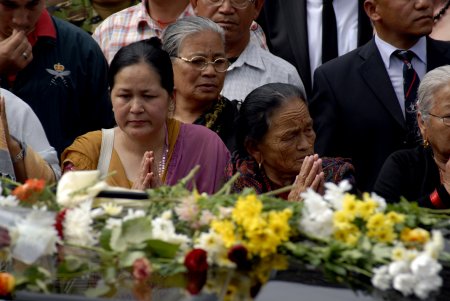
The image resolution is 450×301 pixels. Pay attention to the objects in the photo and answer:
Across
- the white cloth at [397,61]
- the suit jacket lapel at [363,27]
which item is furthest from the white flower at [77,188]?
the suit jacket lapel at [363,27]

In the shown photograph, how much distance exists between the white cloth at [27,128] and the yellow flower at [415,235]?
272cm

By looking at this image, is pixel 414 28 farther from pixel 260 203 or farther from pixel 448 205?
pixel 260 203

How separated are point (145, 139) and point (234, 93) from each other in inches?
53.2

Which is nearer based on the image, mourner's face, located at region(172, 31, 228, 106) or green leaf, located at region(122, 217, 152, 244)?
green leaf, located at region(122, 217, 152, 244)

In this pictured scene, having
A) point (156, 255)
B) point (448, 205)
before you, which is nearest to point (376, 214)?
point (156, 255)

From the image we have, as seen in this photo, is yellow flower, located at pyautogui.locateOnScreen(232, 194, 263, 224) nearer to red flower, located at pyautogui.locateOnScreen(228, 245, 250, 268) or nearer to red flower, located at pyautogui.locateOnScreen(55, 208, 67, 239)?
red flower, located at pyautogui.locateOnScreen(228, 245, 250, 268)

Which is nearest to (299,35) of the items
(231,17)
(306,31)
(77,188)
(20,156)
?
(306,31)

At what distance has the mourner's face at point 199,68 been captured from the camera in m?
7.05

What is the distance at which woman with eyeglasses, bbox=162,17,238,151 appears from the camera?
23.1 feet

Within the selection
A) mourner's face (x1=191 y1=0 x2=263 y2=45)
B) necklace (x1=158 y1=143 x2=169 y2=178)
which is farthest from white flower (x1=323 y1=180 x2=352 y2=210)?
mourner's face (x1=191 y1=0 x2=263 y2=45)

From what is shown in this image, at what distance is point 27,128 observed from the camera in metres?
6.32

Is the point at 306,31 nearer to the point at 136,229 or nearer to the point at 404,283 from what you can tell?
the point at 136,229

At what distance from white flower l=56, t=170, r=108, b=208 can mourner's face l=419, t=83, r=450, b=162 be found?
9.05 feet

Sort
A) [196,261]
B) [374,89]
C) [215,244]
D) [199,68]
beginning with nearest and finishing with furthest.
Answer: [196,261]
[215,244]
[199,68]
[374,89]
